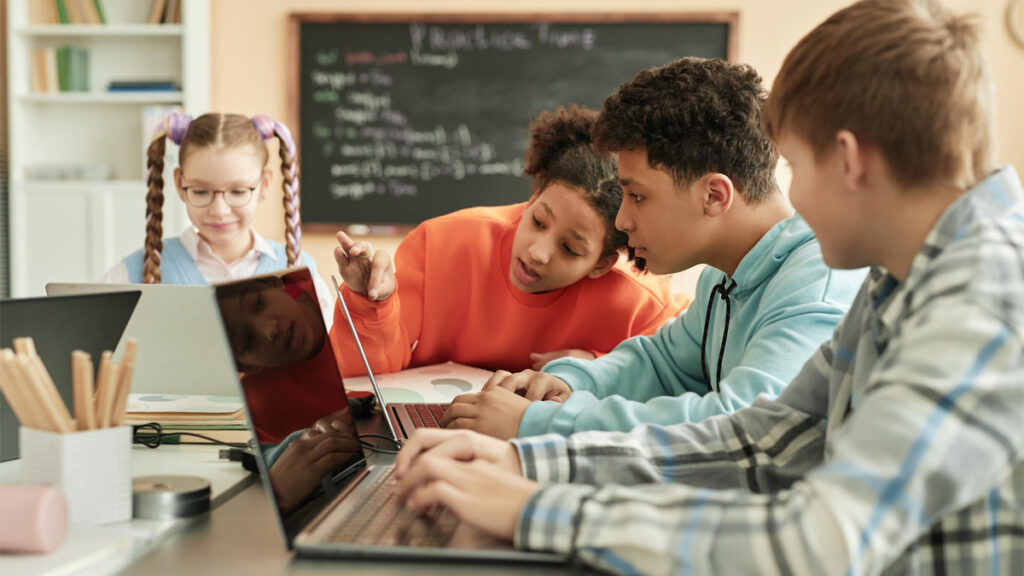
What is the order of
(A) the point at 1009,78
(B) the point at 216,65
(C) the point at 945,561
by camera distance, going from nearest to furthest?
(C) the point at 945,561
(A) the point at 1009,78
(B) the point at 216,65

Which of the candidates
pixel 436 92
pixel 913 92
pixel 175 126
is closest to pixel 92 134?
pixel 436 92

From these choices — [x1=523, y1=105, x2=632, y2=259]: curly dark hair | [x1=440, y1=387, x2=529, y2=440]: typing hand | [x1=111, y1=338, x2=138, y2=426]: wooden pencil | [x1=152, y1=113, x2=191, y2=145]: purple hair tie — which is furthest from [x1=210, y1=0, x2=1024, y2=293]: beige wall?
[x1=111, y1=338, x2=138, y2=426]: wooden pencil

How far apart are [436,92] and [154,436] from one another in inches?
101

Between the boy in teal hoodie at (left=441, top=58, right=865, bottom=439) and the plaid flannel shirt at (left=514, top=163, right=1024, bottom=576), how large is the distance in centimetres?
46

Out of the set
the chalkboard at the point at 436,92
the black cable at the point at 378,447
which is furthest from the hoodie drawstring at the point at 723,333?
the chalkboard at the point at 436,92

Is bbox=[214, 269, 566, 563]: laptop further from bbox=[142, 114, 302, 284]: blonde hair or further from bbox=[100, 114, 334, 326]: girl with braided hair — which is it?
bbox=[142, 114, 302, 284]: blonde hair

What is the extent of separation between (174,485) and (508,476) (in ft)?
1.00

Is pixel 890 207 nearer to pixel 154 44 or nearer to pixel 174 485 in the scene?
pixel 174 485

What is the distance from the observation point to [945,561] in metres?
0.58

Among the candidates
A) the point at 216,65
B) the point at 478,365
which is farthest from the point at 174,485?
the point at 216,65

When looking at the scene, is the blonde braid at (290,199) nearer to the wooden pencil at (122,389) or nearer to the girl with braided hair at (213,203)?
the girl with braided hair at (213,203)

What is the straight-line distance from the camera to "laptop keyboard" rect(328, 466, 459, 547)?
24.7 inches

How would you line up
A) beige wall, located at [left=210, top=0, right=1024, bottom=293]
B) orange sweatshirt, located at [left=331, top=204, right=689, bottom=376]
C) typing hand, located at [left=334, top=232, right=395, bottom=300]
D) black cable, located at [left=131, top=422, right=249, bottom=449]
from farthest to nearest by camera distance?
1. beige wall, located at [left=210, top=0, right=1024, bottom=293]
2. orange sweatshirt, located at [left=331, top=204, right=689, bottom=376]
3. typing hand, located at [left=334, top=232, right=395, bottom=300]
4. black cable, located at [left=131, top=422, right=249, bottom=449]

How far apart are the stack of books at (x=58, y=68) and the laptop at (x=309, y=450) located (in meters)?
3.02
